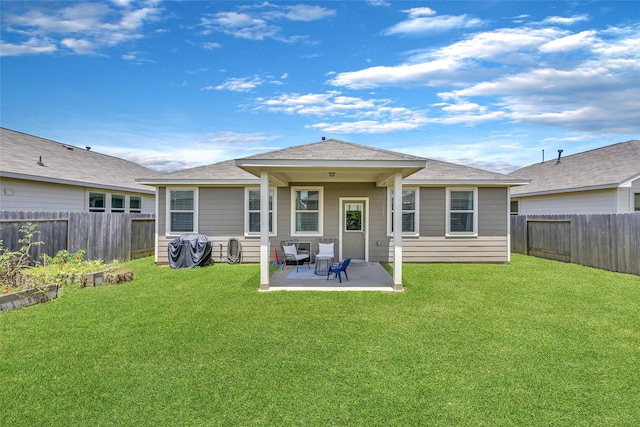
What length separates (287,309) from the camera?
19.9 ft

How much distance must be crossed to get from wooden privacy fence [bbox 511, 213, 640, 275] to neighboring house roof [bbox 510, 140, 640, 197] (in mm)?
2342

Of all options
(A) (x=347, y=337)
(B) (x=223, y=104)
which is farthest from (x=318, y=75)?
(A) (x=347, y=337)

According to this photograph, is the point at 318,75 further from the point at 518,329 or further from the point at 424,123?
the point at 518,329

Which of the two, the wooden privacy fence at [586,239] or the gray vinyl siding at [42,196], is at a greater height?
the gray vinyl siding at [42,196]

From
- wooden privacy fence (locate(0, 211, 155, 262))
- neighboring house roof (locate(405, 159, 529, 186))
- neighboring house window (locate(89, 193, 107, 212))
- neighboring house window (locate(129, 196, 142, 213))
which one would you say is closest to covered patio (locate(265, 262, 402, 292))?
neighboring house roof (locate(405, 159, 529, 186))

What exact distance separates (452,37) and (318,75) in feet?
16.0

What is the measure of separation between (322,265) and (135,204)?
10339 mm

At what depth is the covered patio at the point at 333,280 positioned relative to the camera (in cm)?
770

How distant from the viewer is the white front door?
11.4 meters

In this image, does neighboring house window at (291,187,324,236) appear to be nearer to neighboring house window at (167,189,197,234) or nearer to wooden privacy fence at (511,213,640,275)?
neighboring house window at (167,189,197,234)

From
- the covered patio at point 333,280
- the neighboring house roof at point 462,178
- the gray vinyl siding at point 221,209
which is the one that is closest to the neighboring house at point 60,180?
the gray vinyl siding at point 221,209

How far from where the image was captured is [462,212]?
37.6 ft

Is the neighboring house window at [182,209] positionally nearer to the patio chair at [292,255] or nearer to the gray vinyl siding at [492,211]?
the patio chair at [292,255]

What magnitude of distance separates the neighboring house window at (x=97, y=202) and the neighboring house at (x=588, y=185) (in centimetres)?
1872
